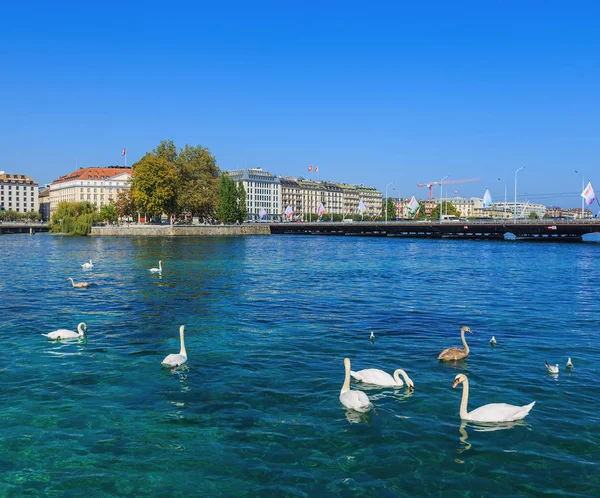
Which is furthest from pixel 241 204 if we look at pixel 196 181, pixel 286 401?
pixel 286 401

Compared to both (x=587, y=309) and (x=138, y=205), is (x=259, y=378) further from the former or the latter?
(x=138, y=205)

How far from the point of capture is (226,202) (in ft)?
450

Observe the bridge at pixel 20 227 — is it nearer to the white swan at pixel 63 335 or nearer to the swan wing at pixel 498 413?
the white swan at pixel 63 335

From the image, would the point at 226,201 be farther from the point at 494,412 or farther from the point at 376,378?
the point at 494,412

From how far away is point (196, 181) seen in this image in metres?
129

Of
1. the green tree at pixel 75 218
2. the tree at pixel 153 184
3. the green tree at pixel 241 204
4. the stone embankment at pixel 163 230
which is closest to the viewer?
the tree at pixel 153 184

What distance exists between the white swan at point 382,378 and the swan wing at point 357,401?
130cm

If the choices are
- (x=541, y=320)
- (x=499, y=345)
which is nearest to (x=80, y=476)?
(x=499, y=345)

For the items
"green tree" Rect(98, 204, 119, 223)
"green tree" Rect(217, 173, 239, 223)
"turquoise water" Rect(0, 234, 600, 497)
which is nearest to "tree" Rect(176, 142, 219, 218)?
"green tree" Rect(217, 173, 239, 223)

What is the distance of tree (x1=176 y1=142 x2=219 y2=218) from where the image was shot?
4879 inches

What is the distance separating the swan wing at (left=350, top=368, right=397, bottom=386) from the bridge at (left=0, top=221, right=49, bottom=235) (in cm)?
15653

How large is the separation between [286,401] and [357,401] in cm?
165

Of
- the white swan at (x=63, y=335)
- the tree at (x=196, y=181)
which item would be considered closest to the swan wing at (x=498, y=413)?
the white swan at (x=63, y=335)

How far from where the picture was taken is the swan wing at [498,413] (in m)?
11.2
